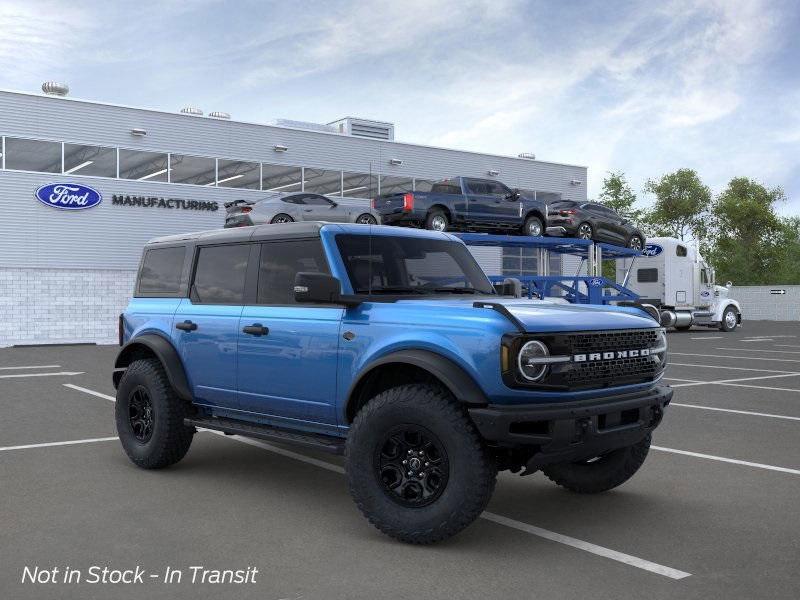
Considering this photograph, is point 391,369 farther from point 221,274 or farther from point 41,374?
point 41,374

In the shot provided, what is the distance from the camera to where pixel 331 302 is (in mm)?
5469

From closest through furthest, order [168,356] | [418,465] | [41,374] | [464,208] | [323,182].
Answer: [418,465] < [168,356] < [41,374] < [464,208] < [323,182]

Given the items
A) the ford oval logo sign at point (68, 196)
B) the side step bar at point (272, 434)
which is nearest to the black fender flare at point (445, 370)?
the side step bar at point (272, 434)

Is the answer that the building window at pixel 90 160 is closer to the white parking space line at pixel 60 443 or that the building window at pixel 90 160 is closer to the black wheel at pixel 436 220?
the black wheel at pixel 436 220

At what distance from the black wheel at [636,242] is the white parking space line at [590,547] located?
22.9 metres

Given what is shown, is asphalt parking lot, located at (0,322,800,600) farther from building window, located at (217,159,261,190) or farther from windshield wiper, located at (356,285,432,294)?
building window, located at (217,159,261,190)

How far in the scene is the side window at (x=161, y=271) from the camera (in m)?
7.14

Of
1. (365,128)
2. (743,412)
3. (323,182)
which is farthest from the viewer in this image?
(365,128)

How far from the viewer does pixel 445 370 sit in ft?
15.6

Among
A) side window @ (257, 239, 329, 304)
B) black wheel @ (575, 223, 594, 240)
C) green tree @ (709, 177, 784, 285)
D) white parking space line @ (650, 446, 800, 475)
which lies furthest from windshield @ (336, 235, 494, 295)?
green tree @ (709, 177, 784, 285)

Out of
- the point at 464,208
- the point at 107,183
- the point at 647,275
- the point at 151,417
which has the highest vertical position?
the point at 107,183

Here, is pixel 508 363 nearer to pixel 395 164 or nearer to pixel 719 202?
pixel 395 164

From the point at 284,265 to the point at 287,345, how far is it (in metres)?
0.70

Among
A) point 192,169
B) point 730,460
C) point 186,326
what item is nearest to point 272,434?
point 186,326
